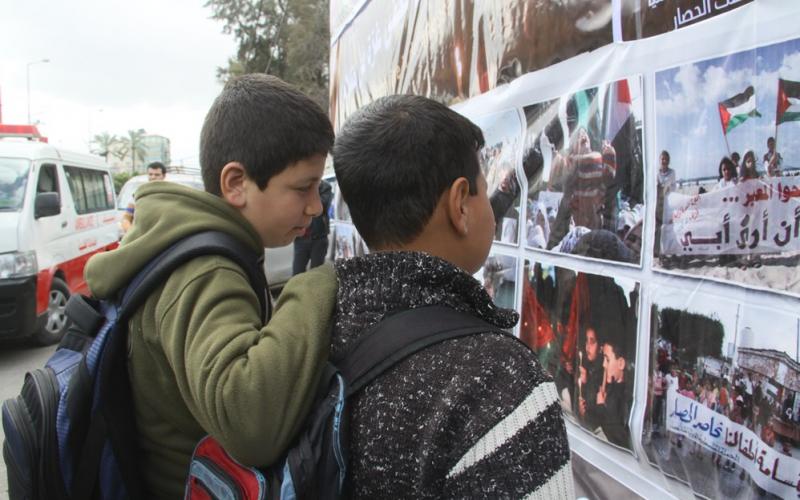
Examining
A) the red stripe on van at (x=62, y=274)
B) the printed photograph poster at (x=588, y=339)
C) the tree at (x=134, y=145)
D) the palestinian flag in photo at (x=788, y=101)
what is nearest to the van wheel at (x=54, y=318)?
the red stripe on van at (x=62, y=274)

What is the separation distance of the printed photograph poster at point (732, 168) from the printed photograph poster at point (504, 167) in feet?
2.25

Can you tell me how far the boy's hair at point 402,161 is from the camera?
0.88m

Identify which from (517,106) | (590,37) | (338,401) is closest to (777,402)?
(338,401)

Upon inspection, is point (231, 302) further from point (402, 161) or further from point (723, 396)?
point (723, 396)

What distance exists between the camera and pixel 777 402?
3.79 ft

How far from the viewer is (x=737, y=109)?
1.23 metres

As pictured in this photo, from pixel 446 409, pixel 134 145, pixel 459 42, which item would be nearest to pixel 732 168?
pixel 446 409

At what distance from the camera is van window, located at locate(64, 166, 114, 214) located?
21.5ft

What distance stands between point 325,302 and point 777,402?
0.94 metres

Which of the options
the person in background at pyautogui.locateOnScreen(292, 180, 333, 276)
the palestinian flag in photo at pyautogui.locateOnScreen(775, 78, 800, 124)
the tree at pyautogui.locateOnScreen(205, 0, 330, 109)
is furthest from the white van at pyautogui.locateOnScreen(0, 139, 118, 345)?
the tree at pyautogui.locateOnScreen(205, 0, 330, 109)

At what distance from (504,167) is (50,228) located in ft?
16.9

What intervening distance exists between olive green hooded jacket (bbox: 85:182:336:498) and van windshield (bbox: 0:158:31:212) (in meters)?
5.12

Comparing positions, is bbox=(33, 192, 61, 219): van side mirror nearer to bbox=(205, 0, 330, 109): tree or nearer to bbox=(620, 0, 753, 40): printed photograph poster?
bbox=(620, 0, 753, 40): printed photograph poster

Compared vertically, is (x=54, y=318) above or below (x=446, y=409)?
below
